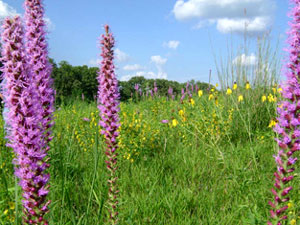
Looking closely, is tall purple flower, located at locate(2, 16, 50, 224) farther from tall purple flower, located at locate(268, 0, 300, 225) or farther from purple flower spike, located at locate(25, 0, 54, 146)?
tall purple flower, located at locate(268, 0, 300, 225)

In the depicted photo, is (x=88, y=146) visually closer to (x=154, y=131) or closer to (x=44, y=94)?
(x=154, y=131)

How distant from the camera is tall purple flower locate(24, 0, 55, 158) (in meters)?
2.85

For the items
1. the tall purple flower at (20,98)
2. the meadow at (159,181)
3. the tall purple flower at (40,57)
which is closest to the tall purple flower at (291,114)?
the meadow at (159,181)

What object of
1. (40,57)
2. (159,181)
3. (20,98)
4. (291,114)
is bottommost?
(159,181)

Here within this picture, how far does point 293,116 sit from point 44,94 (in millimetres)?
2495

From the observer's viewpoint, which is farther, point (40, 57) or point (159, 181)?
point (159, 181)

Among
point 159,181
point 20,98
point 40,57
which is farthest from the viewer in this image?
point 159,181

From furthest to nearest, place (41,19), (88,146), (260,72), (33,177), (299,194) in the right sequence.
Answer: (260,72) < (88,146) < (299,194) < (41,19) < (33,177)

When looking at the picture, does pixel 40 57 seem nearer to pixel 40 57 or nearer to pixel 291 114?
pixel 40 57

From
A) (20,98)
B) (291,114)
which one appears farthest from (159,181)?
(20,98)

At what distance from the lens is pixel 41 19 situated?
10.5 feet

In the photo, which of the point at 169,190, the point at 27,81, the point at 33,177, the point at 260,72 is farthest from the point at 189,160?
the point at 260,72

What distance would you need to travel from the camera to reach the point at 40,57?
9.96ft

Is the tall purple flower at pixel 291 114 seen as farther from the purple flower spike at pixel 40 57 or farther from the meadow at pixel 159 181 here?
the purple flower spike at pixel 40 57
